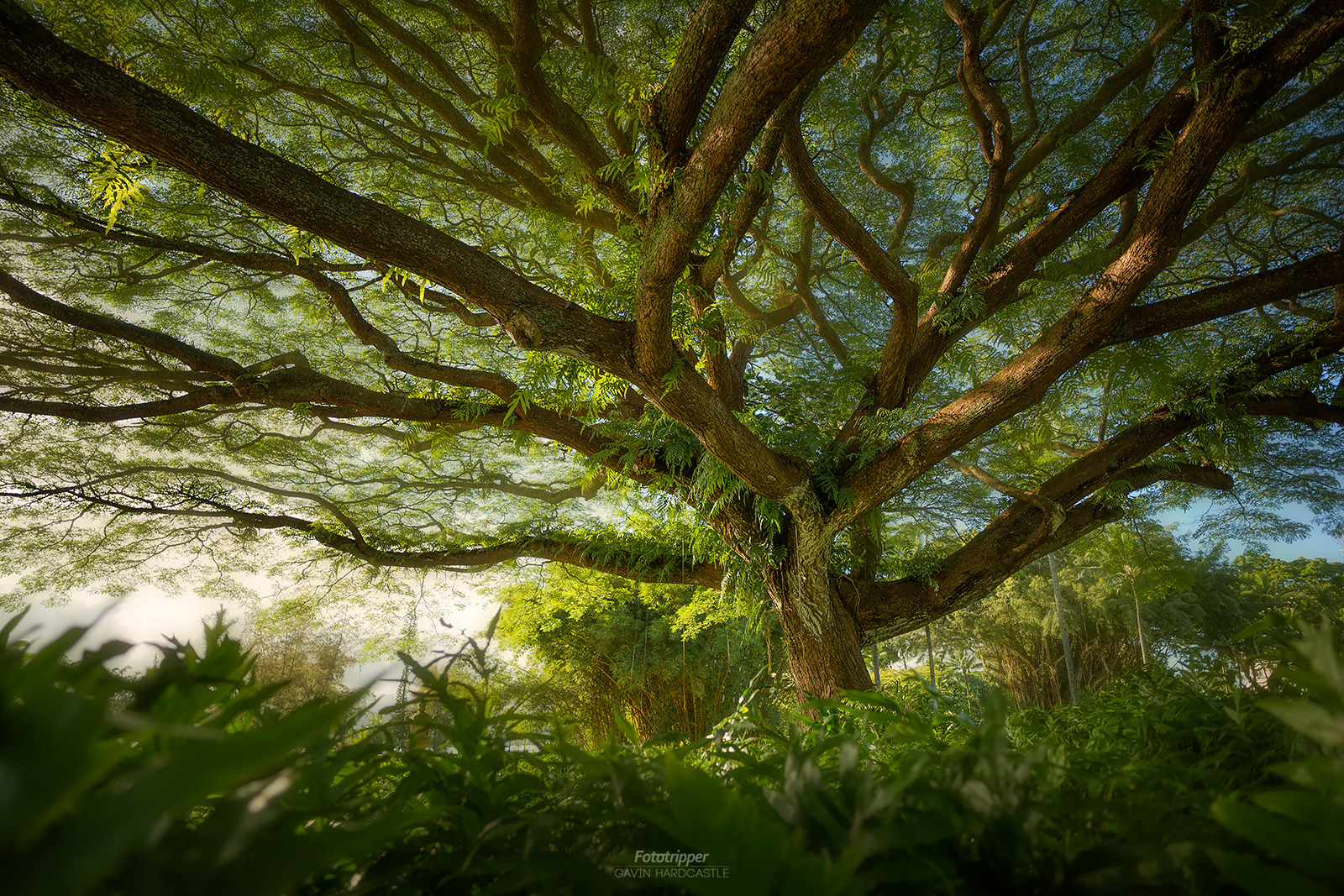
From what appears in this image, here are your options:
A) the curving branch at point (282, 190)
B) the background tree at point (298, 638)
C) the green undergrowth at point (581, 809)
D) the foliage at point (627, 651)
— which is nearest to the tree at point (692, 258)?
the curving branch at point (282, 190)

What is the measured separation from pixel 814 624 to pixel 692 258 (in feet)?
6.64

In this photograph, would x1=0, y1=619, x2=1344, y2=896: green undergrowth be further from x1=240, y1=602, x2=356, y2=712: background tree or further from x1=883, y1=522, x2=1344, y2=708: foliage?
x1=883, y1=522, x2=1344, y2=708: foliage

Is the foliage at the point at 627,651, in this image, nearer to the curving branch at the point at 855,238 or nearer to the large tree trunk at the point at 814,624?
the large tree trunk at the point at 814,624

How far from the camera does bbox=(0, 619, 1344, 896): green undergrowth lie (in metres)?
0.19

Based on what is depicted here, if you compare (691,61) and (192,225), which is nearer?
(691,61)

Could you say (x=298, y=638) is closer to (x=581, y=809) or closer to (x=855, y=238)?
(x=855, y=238)

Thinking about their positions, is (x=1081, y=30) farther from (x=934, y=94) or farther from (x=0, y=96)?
(x=0, y=96)

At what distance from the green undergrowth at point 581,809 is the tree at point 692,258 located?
157 cm

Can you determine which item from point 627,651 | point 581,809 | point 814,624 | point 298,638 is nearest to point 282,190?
point 581,809

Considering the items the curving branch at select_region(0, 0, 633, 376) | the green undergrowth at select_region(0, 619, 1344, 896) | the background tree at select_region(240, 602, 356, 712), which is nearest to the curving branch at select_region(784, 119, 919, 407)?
the curving branch at select_region(0, 0, 633, 376)

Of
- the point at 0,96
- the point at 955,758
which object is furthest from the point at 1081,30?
the point at 0,96

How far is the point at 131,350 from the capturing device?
383 centimetres

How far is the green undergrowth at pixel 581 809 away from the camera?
0.19m

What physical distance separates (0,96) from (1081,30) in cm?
654
